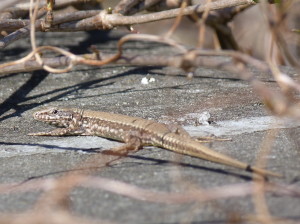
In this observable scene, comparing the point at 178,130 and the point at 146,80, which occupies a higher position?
the point at 178,130

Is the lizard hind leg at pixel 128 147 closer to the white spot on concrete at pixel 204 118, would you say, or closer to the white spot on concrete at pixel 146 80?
the white spot on concrete at pixel 204 118

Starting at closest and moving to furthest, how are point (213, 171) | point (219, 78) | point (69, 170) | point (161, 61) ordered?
point (161, 61)
point (213, 171)
point (69, 170)
point (219, 78)

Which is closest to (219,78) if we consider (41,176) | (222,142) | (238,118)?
(238,118)

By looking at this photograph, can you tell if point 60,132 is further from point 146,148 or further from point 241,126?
point 241,126

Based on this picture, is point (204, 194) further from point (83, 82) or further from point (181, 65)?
point (83, 82)

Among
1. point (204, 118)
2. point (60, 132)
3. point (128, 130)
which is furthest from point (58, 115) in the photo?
point (204, 118)

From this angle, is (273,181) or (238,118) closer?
(273,181)

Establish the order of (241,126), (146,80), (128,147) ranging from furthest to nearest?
(146,80), (241,126), (128,147)

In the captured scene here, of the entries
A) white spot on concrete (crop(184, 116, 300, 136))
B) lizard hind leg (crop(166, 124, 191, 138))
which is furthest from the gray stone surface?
lizard hind leg (crop(166, 124, 191, 138))
